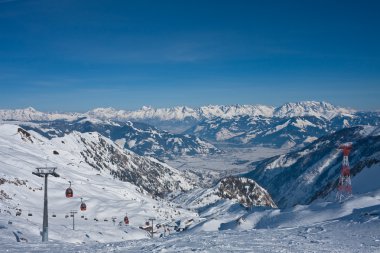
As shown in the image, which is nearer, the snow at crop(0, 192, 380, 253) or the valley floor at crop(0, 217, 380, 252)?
the valley floor at crop(0, 217, 380, 252)

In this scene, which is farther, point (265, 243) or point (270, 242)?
point (270, 242)

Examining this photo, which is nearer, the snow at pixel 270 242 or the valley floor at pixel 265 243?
the valley floor at pixel 265 243

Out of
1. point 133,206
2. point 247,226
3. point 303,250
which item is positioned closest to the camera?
point 303,250

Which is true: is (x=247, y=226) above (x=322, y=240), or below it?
below

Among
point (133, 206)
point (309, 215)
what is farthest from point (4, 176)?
point (309, 215)

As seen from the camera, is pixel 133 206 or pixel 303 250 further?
pixel 133 206

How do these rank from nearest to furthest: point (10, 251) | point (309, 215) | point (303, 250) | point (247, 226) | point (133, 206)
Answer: point (303, 250)
point (10, 251)
point (309, 215)
point (247, 226)
point (133, 206)

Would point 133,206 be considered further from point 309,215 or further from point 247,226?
point 309,215

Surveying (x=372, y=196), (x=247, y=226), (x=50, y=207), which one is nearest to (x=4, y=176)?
(x=50, y=207)

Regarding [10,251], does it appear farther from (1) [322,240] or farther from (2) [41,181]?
(2) [41,181]
